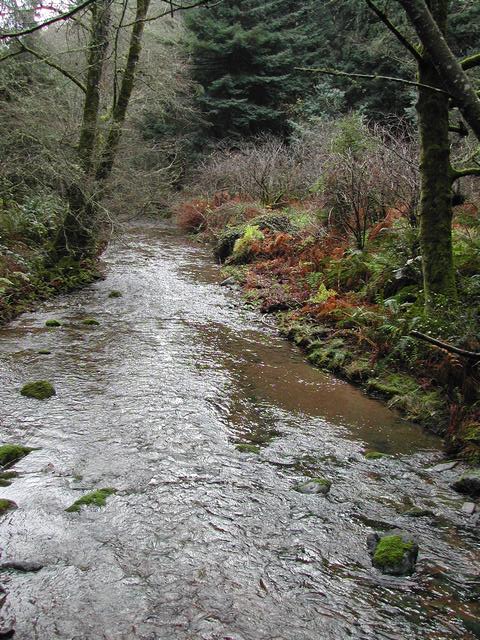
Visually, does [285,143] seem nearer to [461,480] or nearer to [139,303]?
[139,303]

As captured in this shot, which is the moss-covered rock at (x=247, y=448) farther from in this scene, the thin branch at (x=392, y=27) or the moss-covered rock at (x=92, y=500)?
the thin branch at (x=392, y=27)

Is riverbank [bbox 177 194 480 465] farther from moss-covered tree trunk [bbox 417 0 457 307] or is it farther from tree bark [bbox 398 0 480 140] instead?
tree bark [bbox 398 0 480 140]

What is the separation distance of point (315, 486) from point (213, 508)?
3.00 feet

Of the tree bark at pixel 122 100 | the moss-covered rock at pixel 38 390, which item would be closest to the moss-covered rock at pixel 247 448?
the moss-covered rock at pixel 38 390

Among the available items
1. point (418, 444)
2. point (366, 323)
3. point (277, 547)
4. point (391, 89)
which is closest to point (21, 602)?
point (277, 547)

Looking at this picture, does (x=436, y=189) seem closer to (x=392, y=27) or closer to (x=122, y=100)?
(x=392, y=27)

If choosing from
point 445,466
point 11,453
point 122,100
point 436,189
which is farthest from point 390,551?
point 122,100

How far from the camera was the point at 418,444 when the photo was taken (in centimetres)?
524

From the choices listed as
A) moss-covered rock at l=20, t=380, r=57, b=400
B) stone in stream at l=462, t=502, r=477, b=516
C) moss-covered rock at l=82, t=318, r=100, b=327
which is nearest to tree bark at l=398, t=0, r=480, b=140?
stone in stream at l=462, t=502, r=477, b=516

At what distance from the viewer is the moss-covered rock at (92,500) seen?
12.7 ft

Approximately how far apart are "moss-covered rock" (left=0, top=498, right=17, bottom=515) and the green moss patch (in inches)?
106

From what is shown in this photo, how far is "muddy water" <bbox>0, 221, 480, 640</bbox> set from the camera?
2980 millimetres

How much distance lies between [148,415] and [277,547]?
92.6 inches

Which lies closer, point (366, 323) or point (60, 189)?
point (366, 323)
